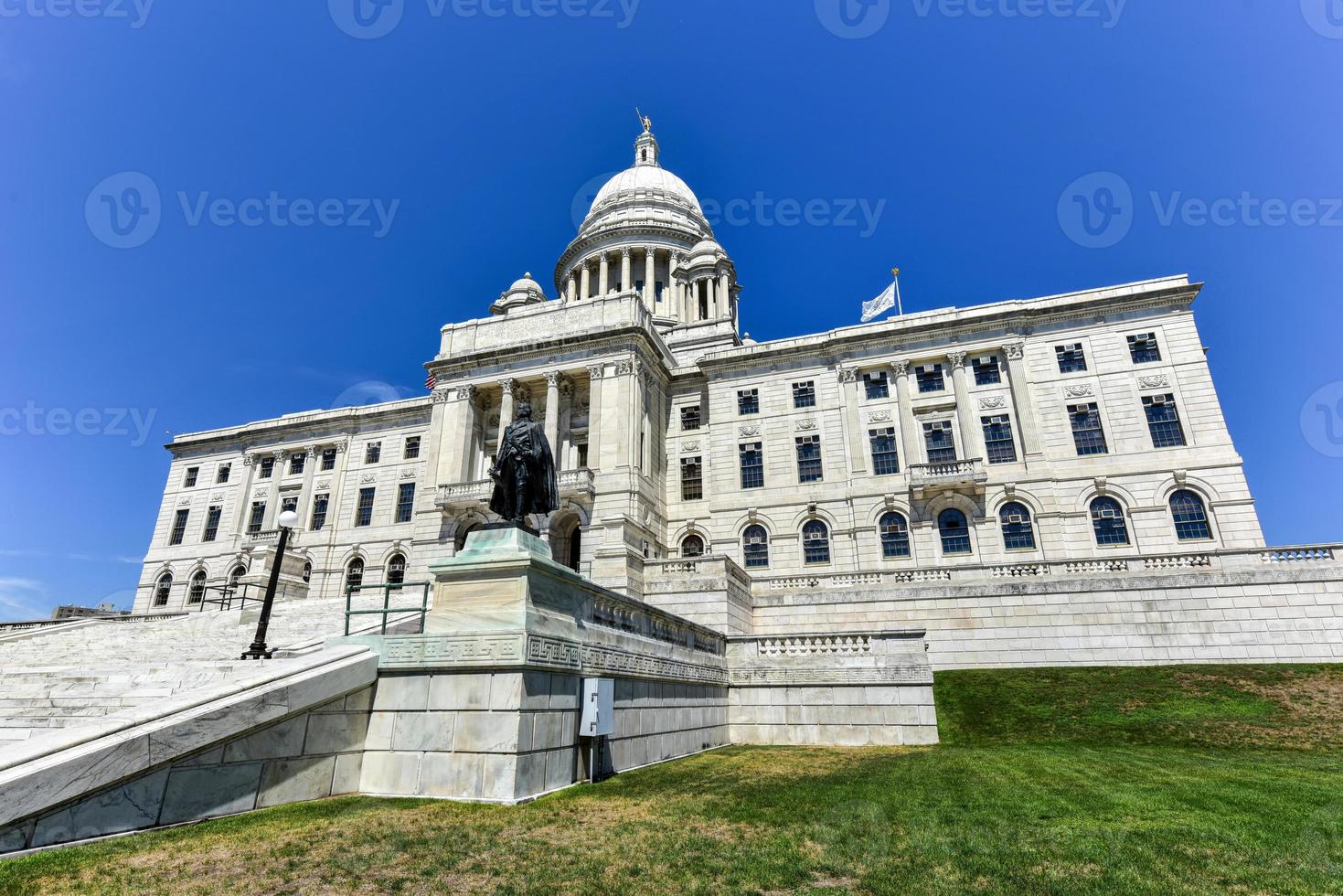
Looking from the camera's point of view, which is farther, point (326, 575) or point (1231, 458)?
point (326, 575)

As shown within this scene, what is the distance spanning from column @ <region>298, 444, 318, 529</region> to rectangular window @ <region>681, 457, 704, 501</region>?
26.8m

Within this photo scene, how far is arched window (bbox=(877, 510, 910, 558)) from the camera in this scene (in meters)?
35.7

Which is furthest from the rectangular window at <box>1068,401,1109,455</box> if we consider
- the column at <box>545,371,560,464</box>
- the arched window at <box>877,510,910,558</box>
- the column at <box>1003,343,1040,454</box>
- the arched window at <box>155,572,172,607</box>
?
the arched window at <box>155,572,172,607</box>

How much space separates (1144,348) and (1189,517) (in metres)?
8.94

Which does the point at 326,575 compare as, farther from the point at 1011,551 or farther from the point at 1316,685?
the point at 1316,685

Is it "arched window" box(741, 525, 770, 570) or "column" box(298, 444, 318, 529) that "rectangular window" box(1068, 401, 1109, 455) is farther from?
"column" box(298, 444, 318, 529)

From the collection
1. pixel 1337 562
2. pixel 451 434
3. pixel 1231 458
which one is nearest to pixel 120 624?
pixel 451 434

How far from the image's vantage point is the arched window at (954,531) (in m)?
34.9

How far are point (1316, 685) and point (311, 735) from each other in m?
25.6

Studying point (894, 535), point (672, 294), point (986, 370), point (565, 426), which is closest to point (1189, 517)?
point (986, 370)

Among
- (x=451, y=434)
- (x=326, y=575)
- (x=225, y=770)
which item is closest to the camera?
(x=225, y=770)

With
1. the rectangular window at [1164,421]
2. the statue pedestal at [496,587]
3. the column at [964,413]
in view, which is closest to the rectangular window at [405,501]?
the column at [964,413]

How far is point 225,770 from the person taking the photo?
8.73 m

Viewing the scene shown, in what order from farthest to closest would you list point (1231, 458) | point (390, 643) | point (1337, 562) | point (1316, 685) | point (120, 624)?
1. point (1231, 458)
2. point (120, 624)
3. point (1337, 562)
4. point (1316, 685)
5. point (390, 643)
